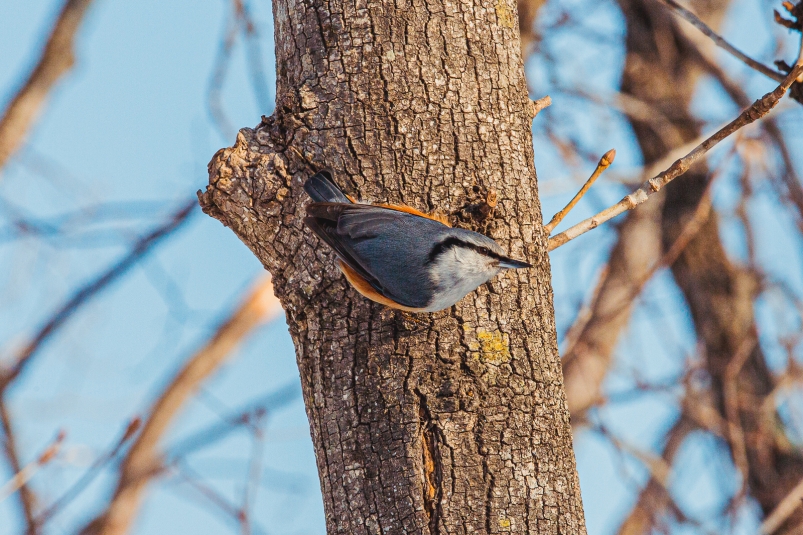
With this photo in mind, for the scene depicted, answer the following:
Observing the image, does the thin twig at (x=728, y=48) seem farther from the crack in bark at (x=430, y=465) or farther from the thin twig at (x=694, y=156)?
the crack in bark at (x=430, y=465)

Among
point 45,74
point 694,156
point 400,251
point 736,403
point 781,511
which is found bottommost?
point 781,511

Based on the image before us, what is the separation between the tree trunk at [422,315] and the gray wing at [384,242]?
51mm

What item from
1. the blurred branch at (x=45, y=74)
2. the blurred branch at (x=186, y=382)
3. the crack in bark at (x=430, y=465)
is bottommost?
the crack in bark at (x=430, y=465)

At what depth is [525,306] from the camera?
1.83 metres

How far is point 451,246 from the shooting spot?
1865 mm

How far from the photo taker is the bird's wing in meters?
1.84

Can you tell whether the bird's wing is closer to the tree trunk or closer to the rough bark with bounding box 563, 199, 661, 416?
the tree trunk

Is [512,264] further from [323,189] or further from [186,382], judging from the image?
[186,382]

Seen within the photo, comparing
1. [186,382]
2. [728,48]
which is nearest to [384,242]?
[728,48]

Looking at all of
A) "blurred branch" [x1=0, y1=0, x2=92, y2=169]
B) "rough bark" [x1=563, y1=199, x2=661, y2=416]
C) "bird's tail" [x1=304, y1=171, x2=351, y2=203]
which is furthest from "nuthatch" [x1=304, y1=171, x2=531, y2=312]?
"blurred branch" [x1=0, y1=0, x2=92, y2=169]

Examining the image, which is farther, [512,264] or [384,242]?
[384,242]

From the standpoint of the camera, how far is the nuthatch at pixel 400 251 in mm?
1787

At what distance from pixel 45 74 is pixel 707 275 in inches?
184

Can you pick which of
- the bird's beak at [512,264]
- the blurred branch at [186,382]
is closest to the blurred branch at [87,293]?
the blurred branch at [186,382]
